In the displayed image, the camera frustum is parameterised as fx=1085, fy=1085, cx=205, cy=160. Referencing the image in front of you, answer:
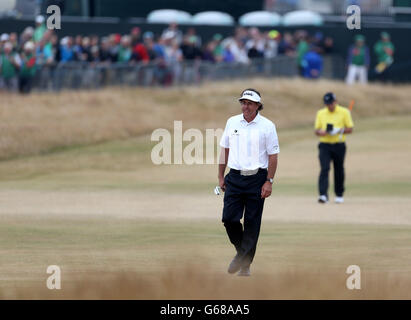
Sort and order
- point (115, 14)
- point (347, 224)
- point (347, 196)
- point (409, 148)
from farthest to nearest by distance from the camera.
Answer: point (115, 14) < point (409, 148) < point (347, 196) < point (347, 224)

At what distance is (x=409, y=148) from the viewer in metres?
28.8

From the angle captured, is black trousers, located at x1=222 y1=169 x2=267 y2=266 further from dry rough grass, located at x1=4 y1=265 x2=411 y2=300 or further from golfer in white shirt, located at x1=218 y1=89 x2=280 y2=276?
dry rough grass, located at x1=4 y1=265 x2=411 y2=300

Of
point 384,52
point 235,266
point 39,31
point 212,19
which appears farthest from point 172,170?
point 212,19

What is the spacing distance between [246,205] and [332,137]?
26.6 ft

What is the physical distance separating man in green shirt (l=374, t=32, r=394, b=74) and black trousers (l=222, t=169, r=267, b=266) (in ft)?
96.4

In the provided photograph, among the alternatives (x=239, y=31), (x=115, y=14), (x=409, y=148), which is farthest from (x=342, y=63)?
(x=409, y=148)

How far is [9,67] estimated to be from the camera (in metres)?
28.0

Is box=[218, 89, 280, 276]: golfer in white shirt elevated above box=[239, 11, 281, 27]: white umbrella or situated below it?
below

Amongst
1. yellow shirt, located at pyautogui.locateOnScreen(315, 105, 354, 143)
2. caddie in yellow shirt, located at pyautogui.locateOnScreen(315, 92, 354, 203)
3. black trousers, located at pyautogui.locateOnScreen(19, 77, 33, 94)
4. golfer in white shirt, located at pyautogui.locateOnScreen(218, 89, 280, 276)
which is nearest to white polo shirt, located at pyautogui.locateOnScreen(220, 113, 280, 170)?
golfer in white shirt, located at pyautogui.locateOnScreen(218, 89, 280, 276)

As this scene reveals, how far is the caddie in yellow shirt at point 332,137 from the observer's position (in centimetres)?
1912

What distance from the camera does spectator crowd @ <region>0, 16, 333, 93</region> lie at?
28.5 metres
